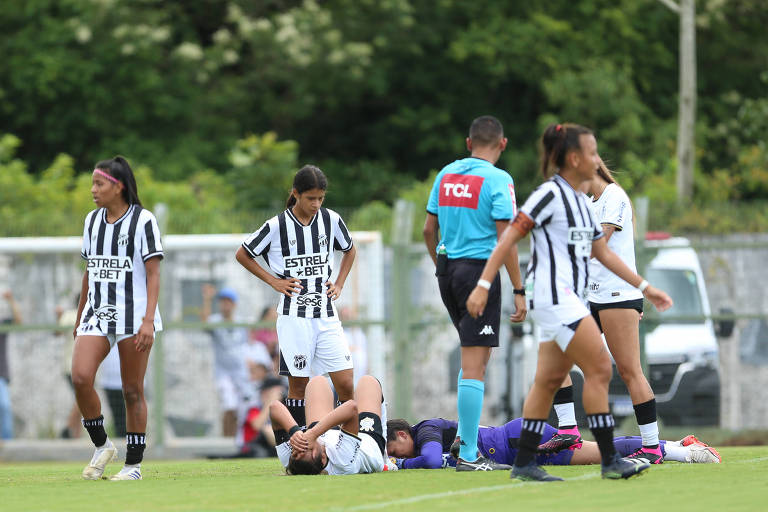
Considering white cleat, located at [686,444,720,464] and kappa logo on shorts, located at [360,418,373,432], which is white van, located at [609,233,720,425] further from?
kappa logo on shorts, located at [360,418,373,432]

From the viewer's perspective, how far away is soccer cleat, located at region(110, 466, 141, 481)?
28.7 ft

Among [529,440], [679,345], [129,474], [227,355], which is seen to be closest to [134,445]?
[129,474]

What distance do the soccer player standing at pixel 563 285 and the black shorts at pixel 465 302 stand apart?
1061mm

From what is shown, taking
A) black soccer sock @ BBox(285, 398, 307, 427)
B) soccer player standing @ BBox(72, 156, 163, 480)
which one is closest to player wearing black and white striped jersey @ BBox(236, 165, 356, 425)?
black soccer sock @ BBox(285, 398, 307, 427)

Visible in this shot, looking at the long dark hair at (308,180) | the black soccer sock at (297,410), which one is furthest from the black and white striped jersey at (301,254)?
the black soccer sock at (297,410)

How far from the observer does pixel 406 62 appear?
3050 cm

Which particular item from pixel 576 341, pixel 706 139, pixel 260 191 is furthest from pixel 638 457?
pixel 706 139

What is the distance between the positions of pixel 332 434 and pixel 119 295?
5.43 ft

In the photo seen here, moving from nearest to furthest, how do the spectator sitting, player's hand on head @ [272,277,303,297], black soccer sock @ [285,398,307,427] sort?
player's hand on head @ [272,277,303,297] → black soccer sock @ [285,398,307,427] → the spectator sitting

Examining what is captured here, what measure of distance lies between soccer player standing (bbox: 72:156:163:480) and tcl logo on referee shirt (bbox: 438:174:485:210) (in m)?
1.92

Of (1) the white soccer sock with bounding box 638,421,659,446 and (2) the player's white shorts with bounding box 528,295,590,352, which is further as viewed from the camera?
(1) the white soccer sock with bounding box 638,421,659,446

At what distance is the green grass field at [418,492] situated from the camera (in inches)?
265

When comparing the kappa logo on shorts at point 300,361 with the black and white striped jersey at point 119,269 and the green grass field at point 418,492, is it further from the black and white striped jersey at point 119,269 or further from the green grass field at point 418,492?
the black and white striped jersey at point 119,269

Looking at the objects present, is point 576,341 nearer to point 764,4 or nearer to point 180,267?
point 180,267
